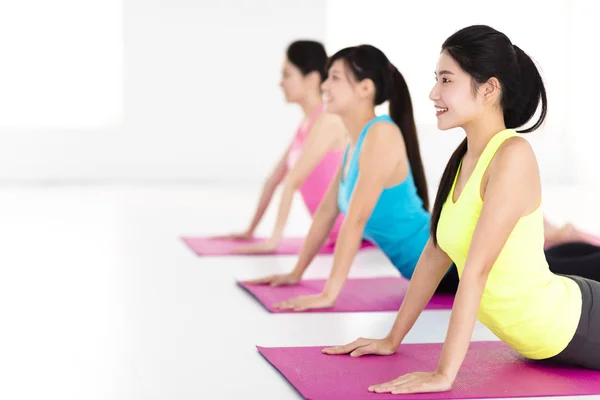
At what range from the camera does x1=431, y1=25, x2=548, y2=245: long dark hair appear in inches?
97.6

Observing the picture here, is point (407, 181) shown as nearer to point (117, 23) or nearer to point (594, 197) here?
point (594, 197)

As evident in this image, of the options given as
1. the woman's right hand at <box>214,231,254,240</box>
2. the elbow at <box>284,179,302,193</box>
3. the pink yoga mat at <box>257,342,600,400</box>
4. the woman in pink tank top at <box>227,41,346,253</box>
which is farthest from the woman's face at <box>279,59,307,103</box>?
the pink yoga mat at <box>257,342,600,400</box>

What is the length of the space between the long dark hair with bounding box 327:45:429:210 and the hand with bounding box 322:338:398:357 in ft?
3.57

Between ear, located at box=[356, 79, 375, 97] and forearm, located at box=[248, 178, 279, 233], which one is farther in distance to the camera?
forearm, located at box=[248, 178, 279, 233]

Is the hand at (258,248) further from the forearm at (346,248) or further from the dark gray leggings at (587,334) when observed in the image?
the dark gray leggings at (587,334)

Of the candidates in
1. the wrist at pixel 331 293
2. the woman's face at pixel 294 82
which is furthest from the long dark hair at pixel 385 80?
the woman's face at pixel 294 82

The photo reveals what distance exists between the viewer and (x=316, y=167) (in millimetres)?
5062

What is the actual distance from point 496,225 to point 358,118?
4.80ft

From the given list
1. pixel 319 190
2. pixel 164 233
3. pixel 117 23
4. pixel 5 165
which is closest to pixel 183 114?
pixel 117 23

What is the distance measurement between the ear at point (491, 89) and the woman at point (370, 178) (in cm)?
107

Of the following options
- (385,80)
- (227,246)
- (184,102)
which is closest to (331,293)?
(385,80)

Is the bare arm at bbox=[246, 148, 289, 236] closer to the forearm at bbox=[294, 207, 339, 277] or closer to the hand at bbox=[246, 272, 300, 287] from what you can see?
the hand at bbox=[246, 272, 300, 287]

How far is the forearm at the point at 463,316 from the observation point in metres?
2.41

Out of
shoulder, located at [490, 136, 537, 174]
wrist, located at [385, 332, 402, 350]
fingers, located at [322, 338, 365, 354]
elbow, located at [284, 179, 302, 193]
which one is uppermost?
shoulder, located at [490, 136, 537, 174]
